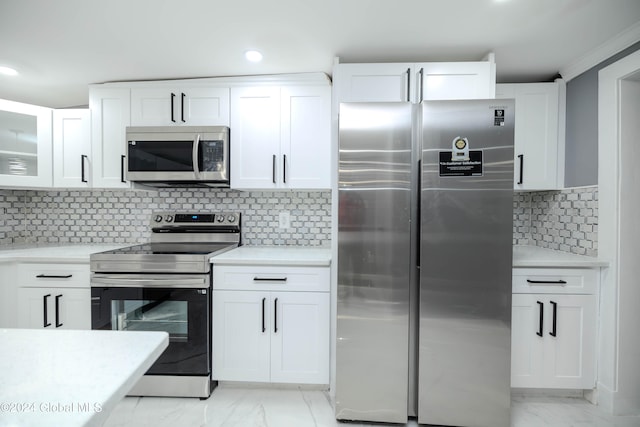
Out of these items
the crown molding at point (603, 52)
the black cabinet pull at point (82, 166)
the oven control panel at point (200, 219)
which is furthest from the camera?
the oven control panel at point (200, 219)

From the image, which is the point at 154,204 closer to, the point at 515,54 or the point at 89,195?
the point at 89,195

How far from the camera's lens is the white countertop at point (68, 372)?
479mm

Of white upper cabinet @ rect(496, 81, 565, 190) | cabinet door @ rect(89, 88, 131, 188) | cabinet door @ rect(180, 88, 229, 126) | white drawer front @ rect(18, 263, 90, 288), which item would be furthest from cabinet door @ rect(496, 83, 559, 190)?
white drawer front @ rect(18, 263, 90, 288)

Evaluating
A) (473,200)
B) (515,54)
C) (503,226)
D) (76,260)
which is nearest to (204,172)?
(76,260)

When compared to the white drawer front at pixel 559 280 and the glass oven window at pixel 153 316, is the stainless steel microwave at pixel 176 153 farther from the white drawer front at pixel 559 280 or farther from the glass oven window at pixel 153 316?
the white drawer front at pixel 559 280

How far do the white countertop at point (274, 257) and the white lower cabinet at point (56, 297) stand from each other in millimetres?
968

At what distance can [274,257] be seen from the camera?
2086 millimetres

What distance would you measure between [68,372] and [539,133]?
2930mm

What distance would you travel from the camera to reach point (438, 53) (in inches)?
78.7

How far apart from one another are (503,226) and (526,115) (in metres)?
1.19

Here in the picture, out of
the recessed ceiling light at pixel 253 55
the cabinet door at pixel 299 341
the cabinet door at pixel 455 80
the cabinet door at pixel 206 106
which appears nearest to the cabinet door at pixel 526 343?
the cabinet door at pixel 299 341

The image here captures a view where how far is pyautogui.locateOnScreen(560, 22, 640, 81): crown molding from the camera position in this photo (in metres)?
1.77

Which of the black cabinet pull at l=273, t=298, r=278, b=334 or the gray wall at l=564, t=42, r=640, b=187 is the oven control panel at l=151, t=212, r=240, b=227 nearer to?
the black cabinet pull at l=273, t=298, r=278, b=334

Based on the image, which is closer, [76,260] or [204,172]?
[76,260]
